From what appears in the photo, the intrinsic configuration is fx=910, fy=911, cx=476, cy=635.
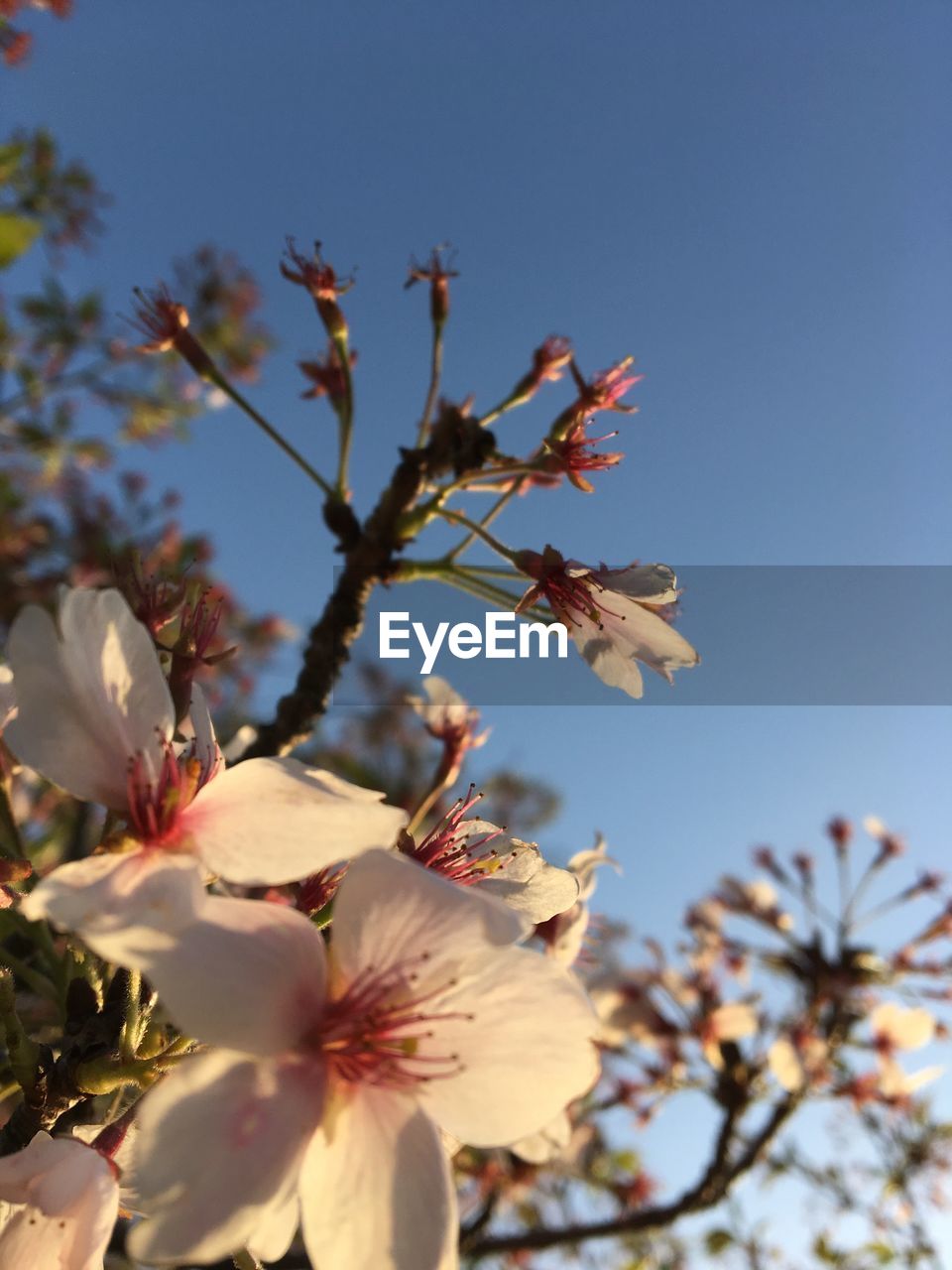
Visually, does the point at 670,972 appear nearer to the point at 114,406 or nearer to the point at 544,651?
the point at 544,651

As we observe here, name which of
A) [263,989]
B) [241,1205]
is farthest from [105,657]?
[241,1205]

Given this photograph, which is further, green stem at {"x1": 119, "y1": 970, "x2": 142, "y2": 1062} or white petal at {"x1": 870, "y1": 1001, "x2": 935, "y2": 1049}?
white petal at {"x1": 870, "y1": 1001, "x2": 935, "y2": 1049}

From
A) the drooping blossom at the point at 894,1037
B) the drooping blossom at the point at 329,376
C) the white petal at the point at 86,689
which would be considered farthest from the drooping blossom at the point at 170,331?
the drooping blossom at the point at 894,1037

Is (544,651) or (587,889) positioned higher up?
(544,651)

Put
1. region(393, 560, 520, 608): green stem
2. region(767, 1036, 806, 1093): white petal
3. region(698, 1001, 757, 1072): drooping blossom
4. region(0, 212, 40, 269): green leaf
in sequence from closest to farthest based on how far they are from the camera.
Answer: region(393, 560, 520, 608): green stem < region(0, 212, 40, 269): green leaf < region(767, 1036, 806, 1093): white petal < region(698, 1001, 757, 1072): drooping blossom

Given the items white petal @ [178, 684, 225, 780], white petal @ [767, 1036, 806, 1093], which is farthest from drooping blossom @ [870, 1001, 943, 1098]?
white petal @ [178, 684, 225, 780]

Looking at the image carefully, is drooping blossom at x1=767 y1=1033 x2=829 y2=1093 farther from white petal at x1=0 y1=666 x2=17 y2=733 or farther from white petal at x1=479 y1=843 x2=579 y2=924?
white petal at x1=0 y1=666 x2=17 y2=733

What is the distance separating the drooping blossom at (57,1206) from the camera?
0.74 m

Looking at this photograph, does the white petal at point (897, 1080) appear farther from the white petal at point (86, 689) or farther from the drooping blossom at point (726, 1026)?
the white petal at point (86, 689)

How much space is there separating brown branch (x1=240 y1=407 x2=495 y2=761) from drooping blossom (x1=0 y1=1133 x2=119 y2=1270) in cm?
78

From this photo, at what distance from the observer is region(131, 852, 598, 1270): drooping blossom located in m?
0.64

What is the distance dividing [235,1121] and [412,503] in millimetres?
1087

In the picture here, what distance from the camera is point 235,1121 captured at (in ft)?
2.16

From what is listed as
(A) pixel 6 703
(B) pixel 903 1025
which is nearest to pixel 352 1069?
(A) pixel 6 703
